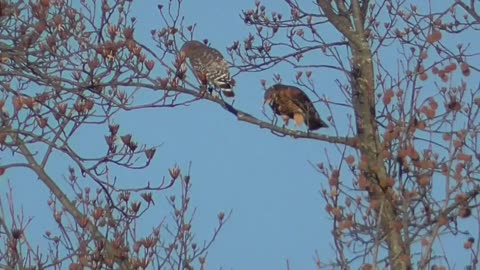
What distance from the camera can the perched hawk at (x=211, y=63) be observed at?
29.9ft

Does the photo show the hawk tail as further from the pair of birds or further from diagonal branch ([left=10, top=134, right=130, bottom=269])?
diagonal branch ([left=10, top=134, right=130, bottom=269])

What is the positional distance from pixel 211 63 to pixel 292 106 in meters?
1.13

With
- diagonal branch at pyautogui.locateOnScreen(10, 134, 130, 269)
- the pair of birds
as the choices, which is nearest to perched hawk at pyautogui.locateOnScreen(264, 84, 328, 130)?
the pair of birds

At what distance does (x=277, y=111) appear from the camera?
9.03 m

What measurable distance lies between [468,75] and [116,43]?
1964 millimetres

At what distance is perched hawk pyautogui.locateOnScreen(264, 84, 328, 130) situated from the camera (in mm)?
8961

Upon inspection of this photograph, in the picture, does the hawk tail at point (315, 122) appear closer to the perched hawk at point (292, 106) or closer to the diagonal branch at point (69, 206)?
the perched hawk at point (292, 106)

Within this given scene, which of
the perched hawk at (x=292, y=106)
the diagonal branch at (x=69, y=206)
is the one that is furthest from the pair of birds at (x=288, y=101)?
the diagonal branch at (x=69, y=206)

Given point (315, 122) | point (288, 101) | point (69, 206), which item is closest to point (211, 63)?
point (288, 101)

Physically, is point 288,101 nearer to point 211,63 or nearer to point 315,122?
point 315,122

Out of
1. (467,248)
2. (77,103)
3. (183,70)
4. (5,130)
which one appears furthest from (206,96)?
(467,248)

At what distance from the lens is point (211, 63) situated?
9.88 meters

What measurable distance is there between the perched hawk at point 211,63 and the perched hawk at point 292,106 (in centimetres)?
35

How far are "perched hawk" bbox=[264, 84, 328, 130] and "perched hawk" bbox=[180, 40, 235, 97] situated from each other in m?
0.35
